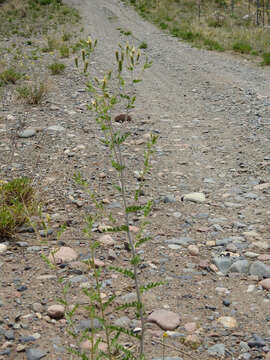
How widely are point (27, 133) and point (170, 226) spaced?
9.84 feet

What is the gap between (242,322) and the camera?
2443 millimetres

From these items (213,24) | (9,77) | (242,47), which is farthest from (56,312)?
(213,24)

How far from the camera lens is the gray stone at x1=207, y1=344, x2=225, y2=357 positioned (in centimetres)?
221

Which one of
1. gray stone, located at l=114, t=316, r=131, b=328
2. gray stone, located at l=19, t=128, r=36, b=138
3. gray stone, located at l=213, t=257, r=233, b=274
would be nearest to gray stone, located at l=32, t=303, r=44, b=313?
gray stone, located at l=114, t=316, r=131, b=328

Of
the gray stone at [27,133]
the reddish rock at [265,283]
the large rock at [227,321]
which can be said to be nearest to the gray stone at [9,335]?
the large rock at [227,321]

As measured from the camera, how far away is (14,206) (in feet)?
11.5

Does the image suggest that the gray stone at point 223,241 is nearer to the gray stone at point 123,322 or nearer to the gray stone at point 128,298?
the gray stone at point 128,298

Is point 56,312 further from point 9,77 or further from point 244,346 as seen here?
point 9,77

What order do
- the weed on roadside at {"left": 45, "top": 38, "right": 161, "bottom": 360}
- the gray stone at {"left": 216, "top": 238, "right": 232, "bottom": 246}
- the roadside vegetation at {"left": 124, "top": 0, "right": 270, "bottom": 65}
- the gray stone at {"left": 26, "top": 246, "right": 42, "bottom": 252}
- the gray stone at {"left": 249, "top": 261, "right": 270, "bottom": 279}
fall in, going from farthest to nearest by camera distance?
the roadside vegetation at {"left": 124, "top": 0, "right": 270, "bottom": 65}
the gray stone at {"left": 216, "top": 238, "right": 232, "bottom": 246}
the gray stone at {"left": 26, "top": 246, "right": 42, "bottom": 252}
the gray stone at {"left": 249, "top": 261, "right": 270, "bottom": 279}
the weed on roadside at {"left": 45, "top": 38, "right": 161, "bottom": 360}

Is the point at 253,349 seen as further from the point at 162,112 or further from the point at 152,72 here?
the point at 152,72

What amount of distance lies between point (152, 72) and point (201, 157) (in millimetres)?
6078

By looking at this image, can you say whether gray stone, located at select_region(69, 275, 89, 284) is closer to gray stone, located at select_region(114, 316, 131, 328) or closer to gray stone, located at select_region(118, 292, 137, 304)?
gray stone, located at select_region(118, 292, 137, 304)

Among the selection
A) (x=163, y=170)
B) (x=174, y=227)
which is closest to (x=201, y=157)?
(x=163, y=170)

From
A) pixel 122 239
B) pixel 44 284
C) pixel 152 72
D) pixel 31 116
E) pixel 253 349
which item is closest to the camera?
pixel 253 349
